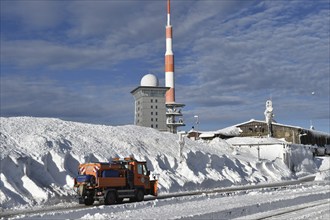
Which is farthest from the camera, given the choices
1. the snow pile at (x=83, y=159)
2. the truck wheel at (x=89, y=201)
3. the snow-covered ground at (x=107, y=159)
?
the snow pile at (x=83, y=159)

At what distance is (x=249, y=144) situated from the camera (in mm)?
67250

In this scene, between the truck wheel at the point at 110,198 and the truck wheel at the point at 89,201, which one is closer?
the truck wheel at the point at 110,198

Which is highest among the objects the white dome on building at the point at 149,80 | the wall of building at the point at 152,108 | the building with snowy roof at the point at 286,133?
the white dome on building at the point at 149,80

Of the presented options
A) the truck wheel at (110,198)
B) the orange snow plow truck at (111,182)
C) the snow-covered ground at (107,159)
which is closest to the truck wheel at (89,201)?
the orange snow plow truck at (111,182)

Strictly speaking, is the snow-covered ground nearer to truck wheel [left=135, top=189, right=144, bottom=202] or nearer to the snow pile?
the snow pile

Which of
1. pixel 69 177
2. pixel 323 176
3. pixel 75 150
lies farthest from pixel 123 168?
pixel 323 176

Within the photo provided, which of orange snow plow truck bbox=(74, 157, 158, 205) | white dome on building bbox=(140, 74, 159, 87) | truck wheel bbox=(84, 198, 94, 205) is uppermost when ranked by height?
white dome on building bbox=(140, 74, 159, 87)

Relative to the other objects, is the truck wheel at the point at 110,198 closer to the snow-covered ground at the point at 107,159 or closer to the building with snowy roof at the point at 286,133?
the snow-covered ground at the point at 107,159

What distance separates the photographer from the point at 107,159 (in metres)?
37.0

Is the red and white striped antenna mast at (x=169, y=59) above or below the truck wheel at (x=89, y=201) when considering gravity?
above

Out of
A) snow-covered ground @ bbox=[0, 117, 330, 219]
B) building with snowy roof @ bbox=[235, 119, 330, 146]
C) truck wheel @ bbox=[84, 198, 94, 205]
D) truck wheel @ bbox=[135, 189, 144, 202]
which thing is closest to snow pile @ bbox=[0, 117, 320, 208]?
snow-covered ground @ bbox=[0, 117, 330, 219]

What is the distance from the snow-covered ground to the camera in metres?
23.8

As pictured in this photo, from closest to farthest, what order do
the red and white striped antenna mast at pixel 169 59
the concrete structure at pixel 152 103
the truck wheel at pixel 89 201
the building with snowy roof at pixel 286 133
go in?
the truck wheel at pixel 89 201, the building with snowy roof at pixel 286 133, the red and white striped antenna mast at pixel 169 59, the concrete structure at pixel 152 103

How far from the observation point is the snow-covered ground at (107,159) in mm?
23781
